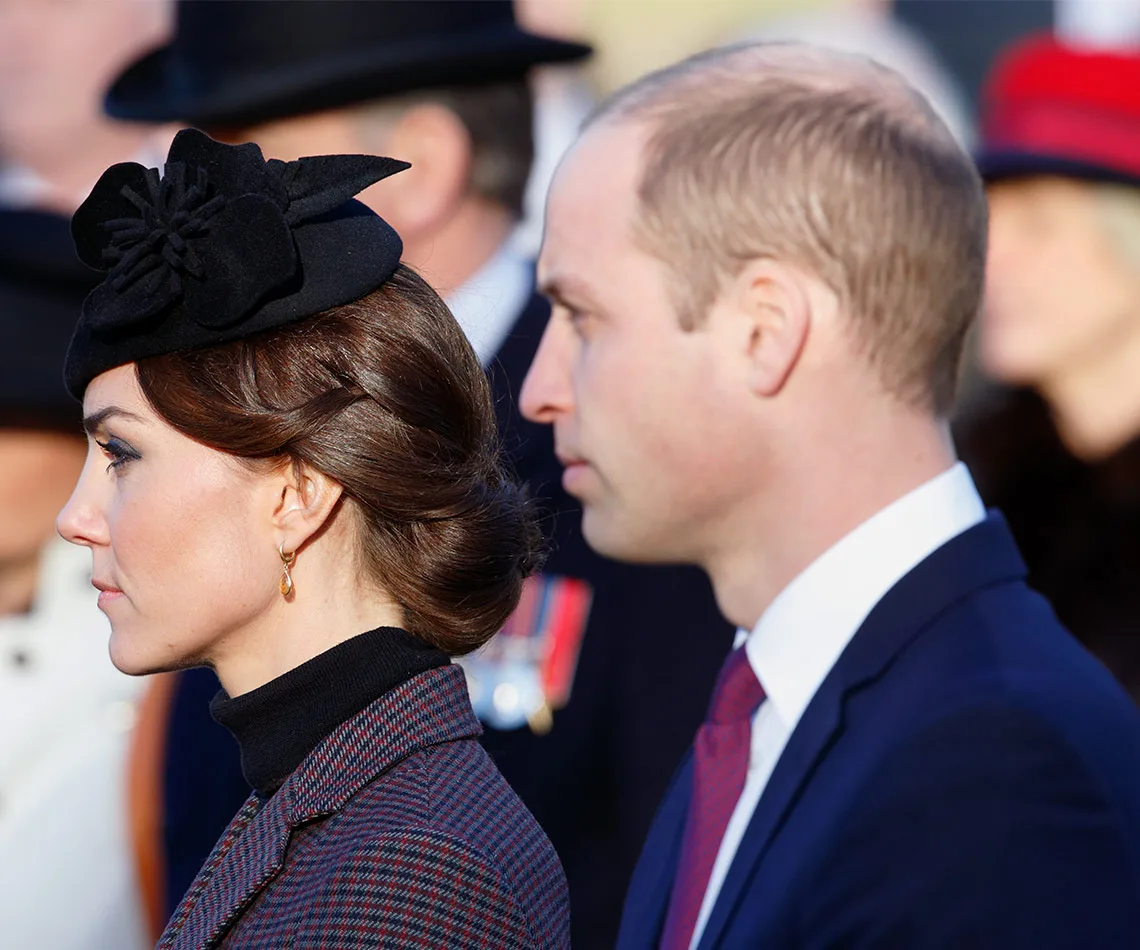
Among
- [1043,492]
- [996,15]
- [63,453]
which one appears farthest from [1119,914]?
[996,15]

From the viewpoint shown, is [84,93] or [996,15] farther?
[996,15]

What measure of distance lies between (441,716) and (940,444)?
805 millimetres

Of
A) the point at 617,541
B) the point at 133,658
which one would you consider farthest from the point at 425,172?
the point at 133,658

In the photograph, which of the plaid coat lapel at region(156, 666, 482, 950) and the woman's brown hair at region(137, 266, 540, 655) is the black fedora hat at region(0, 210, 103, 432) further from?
the plaid coat lapel at region(156, 666, 482, 950)

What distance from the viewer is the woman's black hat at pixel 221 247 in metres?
1.87

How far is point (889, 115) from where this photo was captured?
2.35 metres

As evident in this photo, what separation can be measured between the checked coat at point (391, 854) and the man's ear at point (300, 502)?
20cm

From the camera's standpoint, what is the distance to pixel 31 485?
3.45 metres

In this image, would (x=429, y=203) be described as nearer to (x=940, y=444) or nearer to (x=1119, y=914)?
(x=940, y=444)

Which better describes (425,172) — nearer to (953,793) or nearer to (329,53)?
(329,53)

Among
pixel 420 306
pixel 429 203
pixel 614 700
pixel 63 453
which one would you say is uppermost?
pixel 420 306

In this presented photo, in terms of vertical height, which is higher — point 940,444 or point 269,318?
point 269,318

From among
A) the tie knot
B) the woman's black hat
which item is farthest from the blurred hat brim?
the tie knot

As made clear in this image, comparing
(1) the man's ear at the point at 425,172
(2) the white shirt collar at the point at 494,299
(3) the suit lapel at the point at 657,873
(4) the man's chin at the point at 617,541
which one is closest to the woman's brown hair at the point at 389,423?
(4) the man's chin at the point at 617,541
